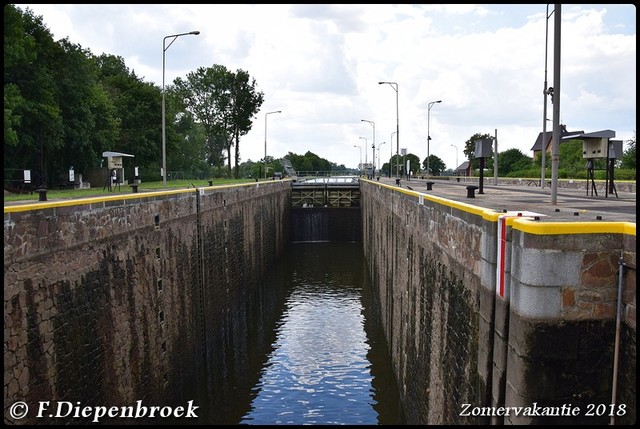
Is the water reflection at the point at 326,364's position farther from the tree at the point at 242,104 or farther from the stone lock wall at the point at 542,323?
the tree at the point at 242,104

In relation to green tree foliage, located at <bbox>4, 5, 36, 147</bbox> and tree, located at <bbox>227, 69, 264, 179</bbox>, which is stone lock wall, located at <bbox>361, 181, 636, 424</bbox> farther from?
tree, located at <bbox>227, 69, 264, 179</bbox>

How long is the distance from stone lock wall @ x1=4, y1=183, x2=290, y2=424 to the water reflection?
2.34 metres

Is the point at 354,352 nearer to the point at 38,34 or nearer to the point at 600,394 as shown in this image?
the point at 600,394

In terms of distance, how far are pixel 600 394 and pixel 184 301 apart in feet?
48.1

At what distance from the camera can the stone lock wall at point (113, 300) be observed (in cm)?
953

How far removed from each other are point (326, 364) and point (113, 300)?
9187 millimetres

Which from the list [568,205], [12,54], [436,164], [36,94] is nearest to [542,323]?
[568,205]

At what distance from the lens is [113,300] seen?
13.1m

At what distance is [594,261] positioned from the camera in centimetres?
604

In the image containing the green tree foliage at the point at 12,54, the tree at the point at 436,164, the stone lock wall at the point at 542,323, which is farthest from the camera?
the tree at the point at 436,164

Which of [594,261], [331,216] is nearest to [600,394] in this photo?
[594,261]
